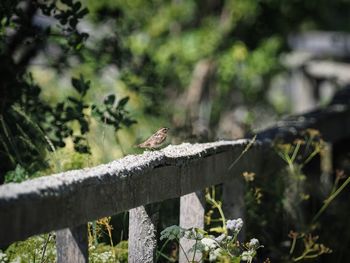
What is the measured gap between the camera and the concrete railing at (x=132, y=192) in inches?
108

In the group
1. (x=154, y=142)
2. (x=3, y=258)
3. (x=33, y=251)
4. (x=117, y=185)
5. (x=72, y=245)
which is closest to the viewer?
(x=72, y=245)

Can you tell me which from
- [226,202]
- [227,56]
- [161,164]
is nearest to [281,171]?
[226,202]

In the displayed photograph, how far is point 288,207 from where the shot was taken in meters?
5.00

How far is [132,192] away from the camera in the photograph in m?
3.32

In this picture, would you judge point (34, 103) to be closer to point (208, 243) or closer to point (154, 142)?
point (154, 142)

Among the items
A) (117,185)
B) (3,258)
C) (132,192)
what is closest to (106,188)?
(117,185)

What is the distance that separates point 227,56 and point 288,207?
649 centimetres

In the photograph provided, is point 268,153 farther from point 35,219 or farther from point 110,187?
point 35,219

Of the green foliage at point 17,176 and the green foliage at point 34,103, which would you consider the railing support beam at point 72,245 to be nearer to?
the green foliage at point 17,176

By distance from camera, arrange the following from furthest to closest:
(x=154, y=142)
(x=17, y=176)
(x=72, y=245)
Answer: (x=17, y=176) < (x=154, y=142) < (x=72, y=245)

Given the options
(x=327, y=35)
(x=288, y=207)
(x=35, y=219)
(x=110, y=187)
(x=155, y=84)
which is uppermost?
(x=327, y=35)

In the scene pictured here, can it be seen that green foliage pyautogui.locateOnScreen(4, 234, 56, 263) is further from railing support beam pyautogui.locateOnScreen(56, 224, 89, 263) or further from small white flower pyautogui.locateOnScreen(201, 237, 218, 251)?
small white flower pyautogui.locateOnScreen(201, 237, 218, 251)

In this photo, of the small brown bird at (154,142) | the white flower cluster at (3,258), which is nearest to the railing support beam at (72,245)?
the white flower cluster at (3,258)

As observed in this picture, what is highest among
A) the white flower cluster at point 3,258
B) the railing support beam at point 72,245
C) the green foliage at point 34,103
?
the green foliage at point 34,103
